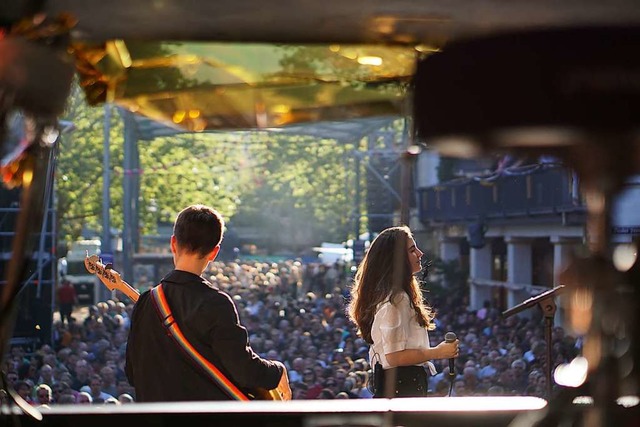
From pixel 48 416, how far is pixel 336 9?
1139 mm

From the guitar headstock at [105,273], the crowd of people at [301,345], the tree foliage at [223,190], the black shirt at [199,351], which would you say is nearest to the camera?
the black shirt at [199,351]

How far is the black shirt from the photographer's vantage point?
123 inches

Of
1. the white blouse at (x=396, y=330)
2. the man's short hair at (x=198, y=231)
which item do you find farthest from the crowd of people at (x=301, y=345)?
the man's short hair at (x=198, y=231)

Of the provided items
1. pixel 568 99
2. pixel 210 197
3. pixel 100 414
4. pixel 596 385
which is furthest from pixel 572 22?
pixel 210 197

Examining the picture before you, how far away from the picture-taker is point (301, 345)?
45.9ft

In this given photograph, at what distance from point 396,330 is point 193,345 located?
1.03 meters

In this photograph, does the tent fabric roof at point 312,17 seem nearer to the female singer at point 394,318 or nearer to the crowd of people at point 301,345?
the female singer at point 394,318

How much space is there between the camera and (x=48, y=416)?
2.02 m

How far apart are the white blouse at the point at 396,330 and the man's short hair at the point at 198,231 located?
881 mm

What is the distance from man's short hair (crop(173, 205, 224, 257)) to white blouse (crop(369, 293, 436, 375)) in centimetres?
88

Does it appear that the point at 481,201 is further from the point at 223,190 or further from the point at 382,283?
the point at 382,283

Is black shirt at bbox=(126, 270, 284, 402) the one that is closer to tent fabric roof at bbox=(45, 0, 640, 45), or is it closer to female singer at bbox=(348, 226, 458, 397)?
female singer at bbox=(348, 226, 458, 397)

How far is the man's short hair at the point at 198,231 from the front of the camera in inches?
131

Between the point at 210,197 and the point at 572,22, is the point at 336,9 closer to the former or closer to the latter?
the point at 572,22
